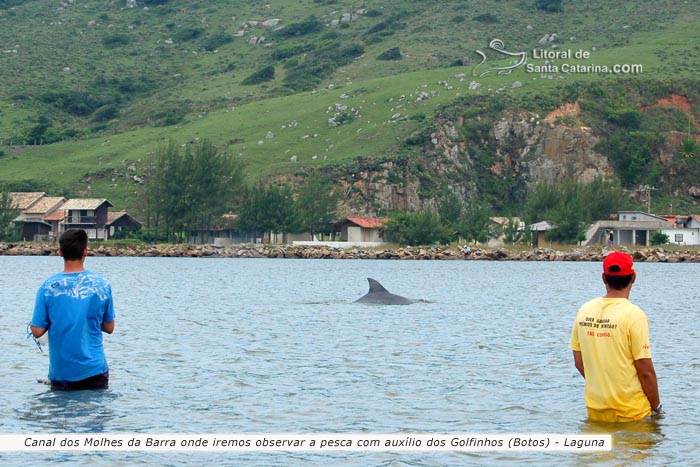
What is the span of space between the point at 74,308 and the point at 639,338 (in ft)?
23.5

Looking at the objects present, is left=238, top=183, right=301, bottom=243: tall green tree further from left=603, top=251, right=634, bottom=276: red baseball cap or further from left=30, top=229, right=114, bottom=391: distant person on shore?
left=603, top=251, right=634, bottom=276: red baseball cap

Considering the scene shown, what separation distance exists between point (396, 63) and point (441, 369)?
16435cm

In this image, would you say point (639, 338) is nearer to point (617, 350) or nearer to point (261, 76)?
point (617, 350)

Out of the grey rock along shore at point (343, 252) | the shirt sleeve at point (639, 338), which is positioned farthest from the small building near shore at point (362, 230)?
the shirt sleeve at point (639, 338)

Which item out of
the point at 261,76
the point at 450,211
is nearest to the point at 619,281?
A: the point at 450,211

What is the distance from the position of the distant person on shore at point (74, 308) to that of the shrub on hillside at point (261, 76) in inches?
6910

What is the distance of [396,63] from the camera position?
184 meters

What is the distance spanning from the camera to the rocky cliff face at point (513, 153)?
138500 mm

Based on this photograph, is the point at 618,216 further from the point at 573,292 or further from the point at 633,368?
the point at 633,368

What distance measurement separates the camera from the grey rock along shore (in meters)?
106

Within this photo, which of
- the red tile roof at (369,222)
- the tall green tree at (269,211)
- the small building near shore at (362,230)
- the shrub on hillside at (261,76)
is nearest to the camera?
the tall green tree at (269,211)

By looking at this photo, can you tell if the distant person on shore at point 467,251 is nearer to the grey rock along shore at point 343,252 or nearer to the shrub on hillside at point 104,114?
the grey rock along shore at point 343,252

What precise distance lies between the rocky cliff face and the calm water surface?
9480cm

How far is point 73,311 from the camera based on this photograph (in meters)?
14.2
